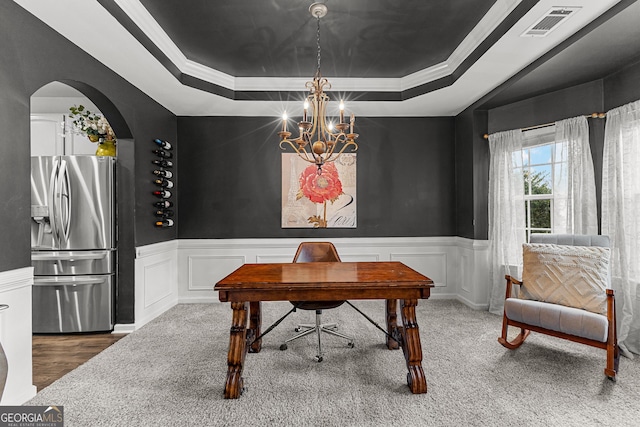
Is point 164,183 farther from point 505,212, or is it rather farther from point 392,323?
point 505,212

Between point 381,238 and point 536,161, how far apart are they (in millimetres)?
2034

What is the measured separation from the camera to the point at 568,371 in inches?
100

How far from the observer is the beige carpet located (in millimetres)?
1998

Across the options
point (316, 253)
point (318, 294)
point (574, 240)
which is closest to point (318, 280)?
point (318, 294)

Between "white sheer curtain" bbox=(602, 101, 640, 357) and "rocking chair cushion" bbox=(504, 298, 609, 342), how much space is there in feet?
2.37

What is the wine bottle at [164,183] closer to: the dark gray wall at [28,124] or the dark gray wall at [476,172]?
the dark gray wall at [28,124]

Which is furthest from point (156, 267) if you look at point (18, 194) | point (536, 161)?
point (536, 161)

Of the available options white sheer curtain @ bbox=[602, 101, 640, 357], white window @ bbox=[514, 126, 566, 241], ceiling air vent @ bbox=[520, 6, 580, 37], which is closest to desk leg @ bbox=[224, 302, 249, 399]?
ceiling air vent @ bbox=[520, 6, 580, 37]

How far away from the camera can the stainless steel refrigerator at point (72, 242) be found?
340cm

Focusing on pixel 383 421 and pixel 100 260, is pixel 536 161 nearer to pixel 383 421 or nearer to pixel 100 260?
pixel 383 421

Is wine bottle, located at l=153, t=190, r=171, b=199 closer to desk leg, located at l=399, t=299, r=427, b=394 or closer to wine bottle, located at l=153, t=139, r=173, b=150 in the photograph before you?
wine bottle, located at l=153, t=139, r=173, b=150

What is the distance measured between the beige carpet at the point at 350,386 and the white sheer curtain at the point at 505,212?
0.89m

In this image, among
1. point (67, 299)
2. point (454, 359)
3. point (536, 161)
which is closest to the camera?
point (454, 359)

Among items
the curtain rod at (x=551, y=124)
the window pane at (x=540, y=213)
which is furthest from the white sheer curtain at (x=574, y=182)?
the window pane at (x=540, y=213)
